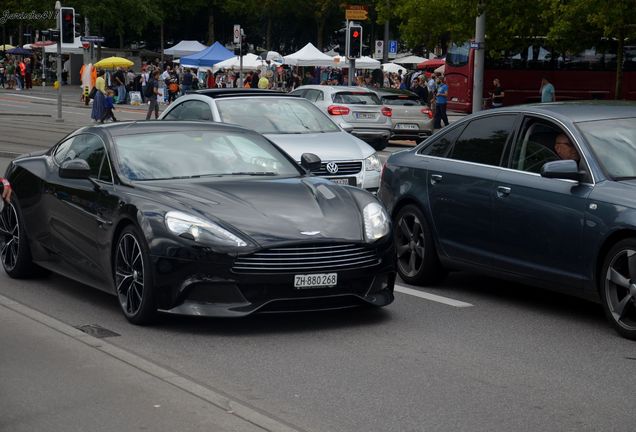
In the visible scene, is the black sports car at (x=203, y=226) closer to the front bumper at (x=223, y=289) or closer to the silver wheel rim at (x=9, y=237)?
the front bumper at (x=223, y=289)

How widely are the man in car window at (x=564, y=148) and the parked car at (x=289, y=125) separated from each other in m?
6.10

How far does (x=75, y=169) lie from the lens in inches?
347

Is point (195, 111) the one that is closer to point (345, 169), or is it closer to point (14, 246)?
point (345, 169)

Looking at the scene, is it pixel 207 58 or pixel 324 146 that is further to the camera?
pixel 207 58

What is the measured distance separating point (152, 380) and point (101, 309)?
2.43 m

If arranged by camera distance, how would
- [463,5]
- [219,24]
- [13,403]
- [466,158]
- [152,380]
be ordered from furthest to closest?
[219,24], [463,5], [466,158], [152,380], [13,403]

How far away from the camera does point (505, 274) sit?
8922 millimetres

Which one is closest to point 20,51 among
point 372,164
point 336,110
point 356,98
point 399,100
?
point 399,100

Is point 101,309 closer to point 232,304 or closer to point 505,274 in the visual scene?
point 232,304

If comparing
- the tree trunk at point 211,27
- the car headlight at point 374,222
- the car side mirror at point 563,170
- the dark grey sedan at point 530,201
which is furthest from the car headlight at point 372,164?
the tree trunk at point 211,27

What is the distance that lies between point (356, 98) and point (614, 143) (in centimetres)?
1956

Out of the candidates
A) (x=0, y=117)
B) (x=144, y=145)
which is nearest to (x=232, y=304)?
(x=144, y=145)

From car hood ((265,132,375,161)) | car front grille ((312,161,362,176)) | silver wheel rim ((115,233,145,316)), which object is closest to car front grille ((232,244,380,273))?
silver wheel rim ((115,233,145,316))

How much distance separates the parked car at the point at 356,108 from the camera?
27103 millimetres
